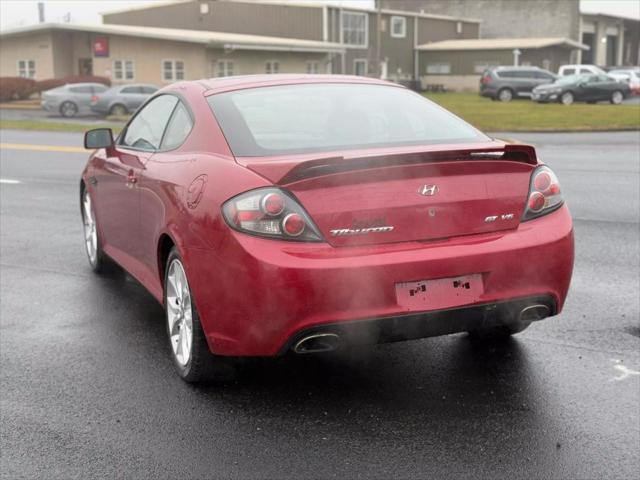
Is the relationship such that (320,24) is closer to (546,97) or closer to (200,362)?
(546,97)

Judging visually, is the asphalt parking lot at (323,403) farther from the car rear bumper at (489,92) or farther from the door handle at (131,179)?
the car rear bumper at (489,92)

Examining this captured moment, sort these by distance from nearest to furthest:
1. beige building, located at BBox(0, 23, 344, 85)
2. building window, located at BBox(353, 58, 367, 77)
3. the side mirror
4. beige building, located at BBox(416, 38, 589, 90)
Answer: the side mirror, beige building, located at BBox(0, 23, 344, 85), building window, located at BBox(353, 58, 367, 77), beige building, located at BBox(416, 38, 589, 90)

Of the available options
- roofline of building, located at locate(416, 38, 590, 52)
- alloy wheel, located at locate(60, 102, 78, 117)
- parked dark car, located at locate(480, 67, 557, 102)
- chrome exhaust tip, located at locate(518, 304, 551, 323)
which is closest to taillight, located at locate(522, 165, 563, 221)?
chrome exhaust tip, located at locate(518, 304, 551, 323)

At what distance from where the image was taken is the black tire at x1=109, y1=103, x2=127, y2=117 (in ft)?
110

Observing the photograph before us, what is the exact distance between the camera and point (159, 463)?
11.4 feet

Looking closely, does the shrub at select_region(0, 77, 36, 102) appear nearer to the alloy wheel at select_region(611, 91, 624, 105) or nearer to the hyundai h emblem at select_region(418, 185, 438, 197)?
the alloy wheel at select_region(611, 91, 624, 105)

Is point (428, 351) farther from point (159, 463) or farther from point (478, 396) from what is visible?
point (159, 463)

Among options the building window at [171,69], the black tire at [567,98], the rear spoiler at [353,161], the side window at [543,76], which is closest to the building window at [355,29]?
the building window at [171,69]

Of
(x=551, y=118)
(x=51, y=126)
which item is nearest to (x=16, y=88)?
(x=51, y=126)

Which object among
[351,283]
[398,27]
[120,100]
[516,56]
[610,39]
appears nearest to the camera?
[351,283]

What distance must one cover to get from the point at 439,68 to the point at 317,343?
61.5 m

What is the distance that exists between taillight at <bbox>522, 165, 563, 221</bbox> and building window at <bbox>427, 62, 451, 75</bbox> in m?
60.0

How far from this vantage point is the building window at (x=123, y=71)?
46.5m

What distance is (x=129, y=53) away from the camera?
46.3 metres
